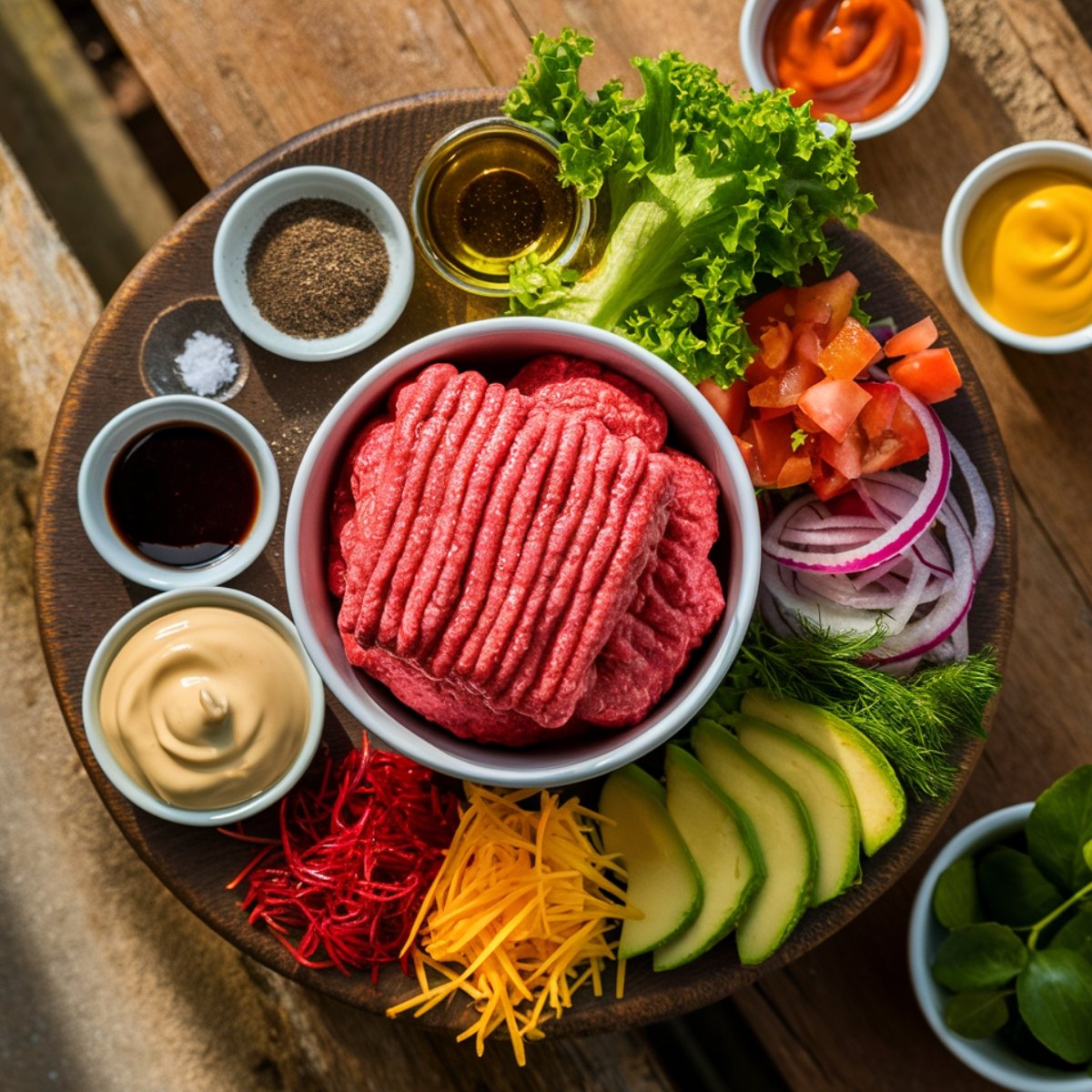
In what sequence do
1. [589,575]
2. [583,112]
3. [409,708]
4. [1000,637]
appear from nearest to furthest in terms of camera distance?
[589,575] → [409,708] → [583,112] → [1000,637]

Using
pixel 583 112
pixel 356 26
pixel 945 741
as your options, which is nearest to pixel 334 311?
pixel 583 112

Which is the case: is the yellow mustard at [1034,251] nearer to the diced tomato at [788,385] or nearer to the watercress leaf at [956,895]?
the diced tomato at [788,385]

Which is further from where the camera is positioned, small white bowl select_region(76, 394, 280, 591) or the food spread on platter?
small white bowl select_region(76, 394, 280, 591)

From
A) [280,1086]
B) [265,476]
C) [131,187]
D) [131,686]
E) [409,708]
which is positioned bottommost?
[280,1086]

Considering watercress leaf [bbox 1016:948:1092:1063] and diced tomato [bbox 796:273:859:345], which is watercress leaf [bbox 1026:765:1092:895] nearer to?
watercress leaf [bbox 1016:948:1092:1063]

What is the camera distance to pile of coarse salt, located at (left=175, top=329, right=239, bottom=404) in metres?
2.63

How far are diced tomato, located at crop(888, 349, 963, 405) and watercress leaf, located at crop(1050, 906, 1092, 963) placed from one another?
1277 millimetres

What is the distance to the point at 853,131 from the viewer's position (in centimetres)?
294

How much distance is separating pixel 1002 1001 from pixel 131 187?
13.0 feet

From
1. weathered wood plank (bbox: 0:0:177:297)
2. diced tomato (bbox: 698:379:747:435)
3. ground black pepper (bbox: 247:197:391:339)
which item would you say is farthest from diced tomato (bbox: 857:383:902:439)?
weathered wood plank (bbox: 0:0:177:297)

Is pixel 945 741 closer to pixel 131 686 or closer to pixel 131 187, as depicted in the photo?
pixel 131 686

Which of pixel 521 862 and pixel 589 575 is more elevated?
pixel 589 575

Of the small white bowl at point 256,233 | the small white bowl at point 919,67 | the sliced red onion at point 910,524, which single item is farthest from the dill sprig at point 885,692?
the small white bowl at point 919,67

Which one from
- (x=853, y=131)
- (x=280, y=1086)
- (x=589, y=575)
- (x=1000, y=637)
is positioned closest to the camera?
(x=589, y=575)
